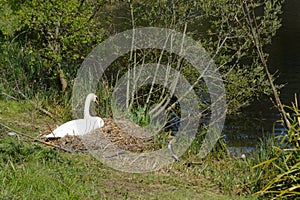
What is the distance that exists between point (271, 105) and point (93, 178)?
923cm

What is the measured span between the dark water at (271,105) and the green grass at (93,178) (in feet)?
4.43

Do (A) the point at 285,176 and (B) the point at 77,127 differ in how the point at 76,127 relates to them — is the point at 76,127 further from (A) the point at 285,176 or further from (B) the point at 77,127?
(A) the point at 285,176

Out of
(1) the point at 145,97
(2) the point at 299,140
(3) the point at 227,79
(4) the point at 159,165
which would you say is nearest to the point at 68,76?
(1) the point at 145,97

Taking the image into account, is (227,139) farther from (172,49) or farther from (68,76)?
(68,76)

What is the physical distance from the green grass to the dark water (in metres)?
1.35

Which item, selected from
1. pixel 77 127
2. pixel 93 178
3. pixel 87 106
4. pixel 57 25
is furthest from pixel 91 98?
pixel 93 178

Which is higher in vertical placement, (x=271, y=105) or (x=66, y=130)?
(x=66, y=130)

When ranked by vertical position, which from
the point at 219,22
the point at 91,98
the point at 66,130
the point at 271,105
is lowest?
the point at 271,105

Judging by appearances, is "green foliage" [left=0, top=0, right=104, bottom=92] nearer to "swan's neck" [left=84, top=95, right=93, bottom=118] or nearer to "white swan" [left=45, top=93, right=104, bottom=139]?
"swan's neck" [left=84, top=95, right=93, bottom=118]

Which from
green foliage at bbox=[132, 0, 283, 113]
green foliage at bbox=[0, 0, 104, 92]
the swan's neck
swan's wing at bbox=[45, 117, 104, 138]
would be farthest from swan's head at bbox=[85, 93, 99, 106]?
green foliage at bbox=[132, 0, 283, 113]

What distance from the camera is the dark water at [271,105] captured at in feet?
37.6

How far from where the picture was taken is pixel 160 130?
360 inches

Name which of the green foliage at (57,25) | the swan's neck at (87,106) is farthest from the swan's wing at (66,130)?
the green foliage at (57,25)

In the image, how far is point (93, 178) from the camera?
5781 millimetres
